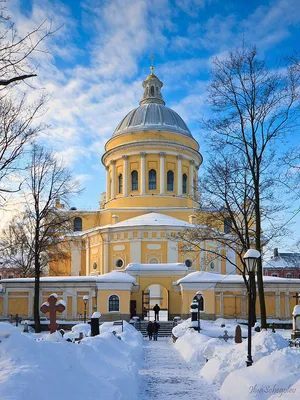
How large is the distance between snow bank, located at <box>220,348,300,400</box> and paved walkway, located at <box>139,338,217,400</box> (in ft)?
2.40

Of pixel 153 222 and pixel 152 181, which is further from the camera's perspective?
pixel 152 181

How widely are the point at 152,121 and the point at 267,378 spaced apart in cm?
4456

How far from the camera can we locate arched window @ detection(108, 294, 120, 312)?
104 feet

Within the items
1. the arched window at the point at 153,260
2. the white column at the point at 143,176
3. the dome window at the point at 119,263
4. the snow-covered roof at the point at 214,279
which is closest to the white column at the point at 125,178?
the white column at the point at 143,176

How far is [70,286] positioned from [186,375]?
66.4ft

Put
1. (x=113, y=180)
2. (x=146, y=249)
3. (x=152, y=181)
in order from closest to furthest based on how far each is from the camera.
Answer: (x=146, y=249) → (x=152, y=181) → (x=113, y=180)

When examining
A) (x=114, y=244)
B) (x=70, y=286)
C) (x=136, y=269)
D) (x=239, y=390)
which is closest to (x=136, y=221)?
(x=114, y=244)

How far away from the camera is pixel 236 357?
1179cm

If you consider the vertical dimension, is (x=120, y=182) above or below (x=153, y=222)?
above

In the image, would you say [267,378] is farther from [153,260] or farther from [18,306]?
[153,260]

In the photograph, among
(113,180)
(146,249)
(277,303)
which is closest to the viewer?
(277,303)

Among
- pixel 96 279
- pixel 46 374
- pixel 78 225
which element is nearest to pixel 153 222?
pixel 96 279

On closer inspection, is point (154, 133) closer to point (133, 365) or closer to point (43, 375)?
point (133, 365)

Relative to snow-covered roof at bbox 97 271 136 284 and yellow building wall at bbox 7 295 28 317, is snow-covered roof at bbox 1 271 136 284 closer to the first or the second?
snow-covered roof at bbox 97 271 136 284
